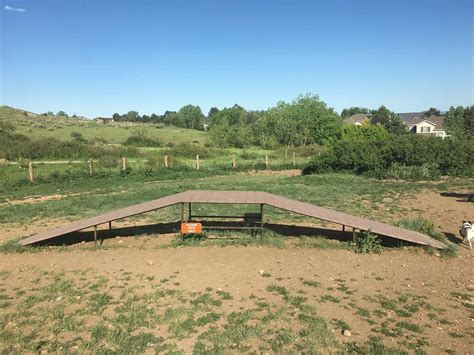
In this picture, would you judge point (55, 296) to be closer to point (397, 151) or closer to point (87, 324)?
point (87, 324)

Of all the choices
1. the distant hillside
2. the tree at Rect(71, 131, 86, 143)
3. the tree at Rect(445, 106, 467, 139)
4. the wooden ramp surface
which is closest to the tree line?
the tree at Rect(445, 106, 467, 139)

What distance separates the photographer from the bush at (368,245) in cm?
820

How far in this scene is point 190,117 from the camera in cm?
10769

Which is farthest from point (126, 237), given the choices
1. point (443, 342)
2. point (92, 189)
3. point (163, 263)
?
point (92, 189)

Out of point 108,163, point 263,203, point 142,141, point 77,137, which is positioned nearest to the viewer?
point 263,203

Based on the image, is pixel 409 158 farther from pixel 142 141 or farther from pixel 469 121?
pixel 469 121

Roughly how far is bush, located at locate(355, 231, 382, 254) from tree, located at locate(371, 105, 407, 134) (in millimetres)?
64411

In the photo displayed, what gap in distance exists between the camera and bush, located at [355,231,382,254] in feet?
26.9

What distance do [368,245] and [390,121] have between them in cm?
6990

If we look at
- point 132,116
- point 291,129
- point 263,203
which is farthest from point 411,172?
point 132,116

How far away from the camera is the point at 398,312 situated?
5.53 metres

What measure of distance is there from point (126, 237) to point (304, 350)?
6.13 metres

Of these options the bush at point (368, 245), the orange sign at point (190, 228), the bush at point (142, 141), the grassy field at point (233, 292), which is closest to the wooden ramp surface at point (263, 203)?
the bush at point (368, 245)

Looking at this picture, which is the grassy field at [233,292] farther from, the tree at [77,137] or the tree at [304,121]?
the tree at [304,121]
